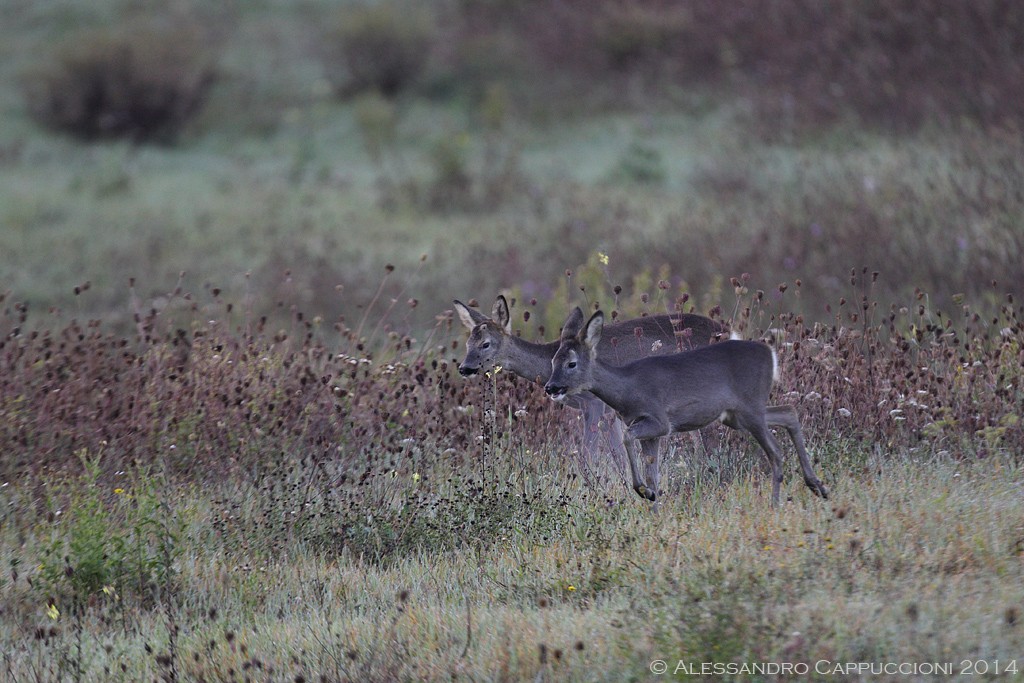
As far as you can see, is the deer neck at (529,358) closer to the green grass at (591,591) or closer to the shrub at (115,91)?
the green grass at (591,591)

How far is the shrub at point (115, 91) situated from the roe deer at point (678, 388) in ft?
66.9

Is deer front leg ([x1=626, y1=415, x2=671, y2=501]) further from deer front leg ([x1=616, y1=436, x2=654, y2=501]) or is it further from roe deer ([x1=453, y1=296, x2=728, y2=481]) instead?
roe deer ([x1=453, y1=296, x2=728, y2=481])

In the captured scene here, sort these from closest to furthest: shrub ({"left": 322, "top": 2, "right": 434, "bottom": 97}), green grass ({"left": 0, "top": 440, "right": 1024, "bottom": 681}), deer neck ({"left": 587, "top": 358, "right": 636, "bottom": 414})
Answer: green grass ({"left": 0, "top": 440, "right": 1024, "bottom": 681}) < deer neck ({"left": 587, "top": 358, "right": 636, "bottom": 414}) < shrub ({"left": 322, "top": 2, "right": 434, "bottom": 97})

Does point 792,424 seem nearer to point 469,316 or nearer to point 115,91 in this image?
point 469,316

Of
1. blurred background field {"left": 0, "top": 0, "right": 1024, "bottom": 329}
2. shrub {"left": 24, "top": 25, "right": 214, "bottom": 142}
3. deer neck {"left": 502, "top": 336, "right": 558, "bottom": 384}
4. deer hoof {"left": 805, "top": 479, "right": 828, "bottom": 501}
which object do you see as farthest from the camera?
shrub {"left": 24, "top": 25, "right": 214, "bottom": 142}

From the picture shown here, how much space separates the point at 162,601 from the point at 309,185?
15.1 metres

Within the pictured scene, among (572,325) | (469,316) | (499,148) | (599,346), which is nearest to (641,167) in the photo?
(499,148)

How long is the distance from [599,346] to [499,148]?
1457 cm

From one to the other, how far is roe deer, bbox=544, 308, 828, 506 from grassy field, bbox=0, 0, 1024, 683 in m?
0.37

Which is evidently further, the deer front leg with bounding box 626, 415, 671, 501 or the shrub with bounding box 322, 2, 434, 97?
the shrub with bounding box 322, 2, 434, 97

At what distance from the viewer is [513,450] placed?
7.80 meters

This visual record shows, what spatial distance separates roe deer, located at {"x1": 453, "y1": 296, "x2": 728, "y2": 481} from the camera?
8148 mm

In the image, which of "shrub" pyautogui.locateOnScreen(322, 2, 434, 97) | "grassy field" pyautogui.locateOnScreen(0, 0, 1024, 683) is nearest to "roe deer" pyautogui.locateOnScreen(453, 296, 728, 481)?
"grassy field" pyautogui.locateOnScreen(0, 0, 1024, 683)

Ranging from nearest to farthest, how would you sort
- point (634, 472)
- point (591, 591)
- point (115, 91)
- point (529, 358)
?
point (591, 591) < point (634, 472) < point (529, 358) < point (115, 91)
